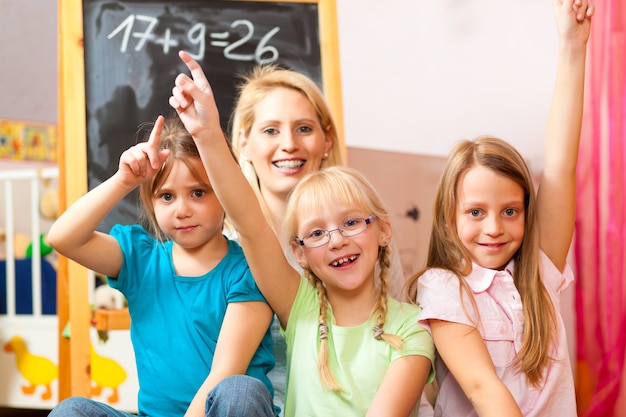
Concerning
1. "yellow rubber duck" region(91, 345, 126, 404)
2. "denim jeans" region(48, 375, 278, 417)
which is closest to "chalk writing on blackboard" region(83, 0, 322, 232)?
"yellow rubber duck" region(91, 345, 126, 404)

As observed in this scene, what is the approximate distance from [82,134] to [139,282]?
630 millimetres

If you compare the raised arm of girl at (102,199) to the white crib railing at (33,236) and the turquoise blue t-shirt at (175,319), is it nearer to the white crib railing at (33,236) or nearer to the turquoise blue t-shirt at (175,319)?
the turquoise blue t-shirt at (175,319)

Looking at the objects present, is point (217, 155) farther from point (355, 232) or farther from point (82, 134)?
point (82, 134)

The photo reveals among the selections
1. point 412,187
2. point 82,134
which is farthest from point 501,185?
point 82,134

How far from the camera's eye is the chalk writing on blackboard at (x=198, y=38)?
1850 millimetres

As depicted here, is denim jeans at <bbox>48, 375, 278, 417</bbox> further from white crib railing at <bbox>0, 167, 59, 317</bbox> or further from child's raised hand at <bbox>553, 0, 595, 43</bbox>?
white crib railing at <bbox>0, 167, 59, 317</bbox>

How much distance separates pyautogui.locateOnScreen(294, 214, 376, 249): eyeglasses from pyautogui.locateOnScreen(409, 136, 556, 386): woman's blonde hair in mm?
178

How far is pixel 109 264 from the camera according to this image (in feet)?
4.13

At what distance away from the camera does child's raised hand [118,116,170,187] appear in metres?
1.16

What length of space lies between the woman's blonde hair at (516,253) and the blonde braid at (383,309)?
0.30 feet

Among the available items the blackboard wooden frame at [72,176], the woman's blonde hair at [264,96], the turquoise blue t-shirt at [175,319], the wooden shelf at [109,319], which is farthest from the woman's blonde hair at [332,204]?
the wooden shelf at [109,319]

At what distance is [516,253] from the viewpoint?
1.36 metres

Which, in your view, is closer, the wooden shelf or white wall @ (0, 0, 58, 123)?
the wooden shelf

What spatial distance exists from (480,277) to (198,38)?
100 cm
